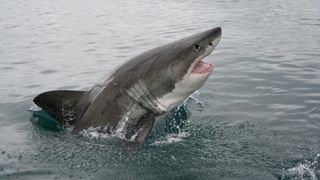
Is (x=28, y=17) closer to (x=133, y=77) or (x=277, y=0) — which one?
(x=277, y=0)

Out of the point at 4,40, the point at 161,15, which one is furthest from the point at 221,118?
the point at 161,15

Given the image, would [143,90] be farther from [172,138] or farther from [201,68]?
[172,138]

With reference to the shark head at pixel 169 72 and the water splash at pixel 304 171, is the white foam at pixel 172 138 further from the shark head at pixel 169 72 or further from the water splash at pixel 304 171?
the water splash at pixel 304 171

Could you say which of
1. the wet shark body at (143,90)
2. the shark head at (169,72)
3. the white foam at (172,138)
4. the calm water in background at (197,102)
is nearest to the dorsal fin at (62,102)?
the wet shark body at (143,90)

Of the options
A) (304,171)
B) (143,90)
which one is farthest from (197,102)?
(304,171)

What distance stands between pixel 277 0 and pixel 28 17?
588 inches

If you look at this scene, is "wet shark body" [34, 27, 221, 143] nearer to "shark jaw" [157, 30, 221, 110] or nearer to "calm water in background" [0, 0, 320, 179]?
"shark jaw" [157, 30, 221, 110]

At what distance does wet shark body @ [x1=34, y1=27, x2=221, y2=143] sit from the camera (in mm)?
6707

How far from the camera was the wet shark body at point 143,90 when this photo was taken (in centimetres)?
671

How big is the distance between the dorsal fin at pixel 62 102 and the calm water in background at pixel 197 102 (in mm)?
332

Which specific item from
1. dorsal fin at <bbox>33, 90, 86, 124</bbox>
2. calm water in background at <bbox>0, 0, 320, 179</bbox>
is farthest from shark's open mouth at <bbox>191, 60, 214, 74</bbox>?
dorsal fin at <bbox>33, 90, 86, 124</bbox>

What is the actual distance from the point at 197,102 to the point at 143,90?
9.32 feet

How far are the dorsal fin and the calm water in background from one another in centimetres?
33

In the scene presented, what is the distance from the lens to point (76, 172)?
6.46 m
